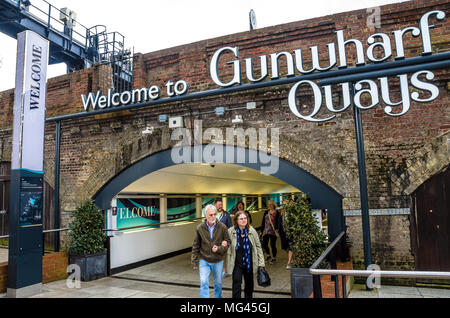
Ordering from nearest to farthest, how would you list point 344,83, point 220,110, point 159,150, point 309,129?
point 344,83
point 309,129
point 220,110
point 159,150

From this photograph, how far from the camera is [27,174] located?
6160 mm

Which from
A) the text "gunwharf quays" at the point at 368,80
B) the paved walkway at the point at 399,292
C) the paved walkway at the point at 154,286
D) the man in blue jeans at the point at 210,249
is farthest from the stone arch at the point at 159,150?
the man in blue jeans at the point at 210,249

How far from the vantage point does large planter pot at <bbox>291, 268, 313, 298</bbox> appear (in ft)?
16.1

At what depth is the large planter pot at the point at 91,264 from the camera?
7301 mm

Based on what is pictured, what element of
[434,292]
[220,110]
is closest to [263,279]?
[434,292]

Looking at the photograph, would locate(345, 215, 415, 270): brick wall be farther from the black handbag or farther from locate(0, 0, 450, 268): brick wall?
the black handbag

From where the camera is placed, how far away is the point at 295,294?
4910 millimetres

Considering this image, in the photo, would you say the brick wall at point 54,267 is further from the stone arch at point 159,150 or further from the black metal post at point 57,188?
the stone arch at point 159,150

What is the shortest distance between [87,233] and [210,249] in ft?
12.9

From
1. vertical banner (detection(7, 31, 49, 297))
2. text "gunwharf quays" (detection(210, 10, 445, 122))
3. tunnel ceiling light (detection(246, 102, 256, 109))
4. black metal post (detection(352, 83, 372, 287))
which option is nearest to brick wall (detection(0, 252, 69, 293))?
vertical banner (detection(7, 31, 49, 297))

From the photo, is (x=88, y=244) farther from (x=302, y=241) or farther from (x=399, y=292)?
(x=399, y=292)

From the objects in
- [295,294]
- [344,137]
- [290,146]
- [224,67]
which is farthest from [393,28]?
[295,294]

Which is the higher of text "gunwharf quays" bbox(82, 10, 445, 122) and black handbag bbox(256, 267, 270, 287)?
text "gunwharf quays" bbox(82, 10, 445, 122)

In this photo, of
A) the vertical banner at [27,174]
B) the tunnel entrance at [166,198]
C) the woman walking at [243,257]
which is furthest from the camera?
the tunnel entrance at [166,198]
